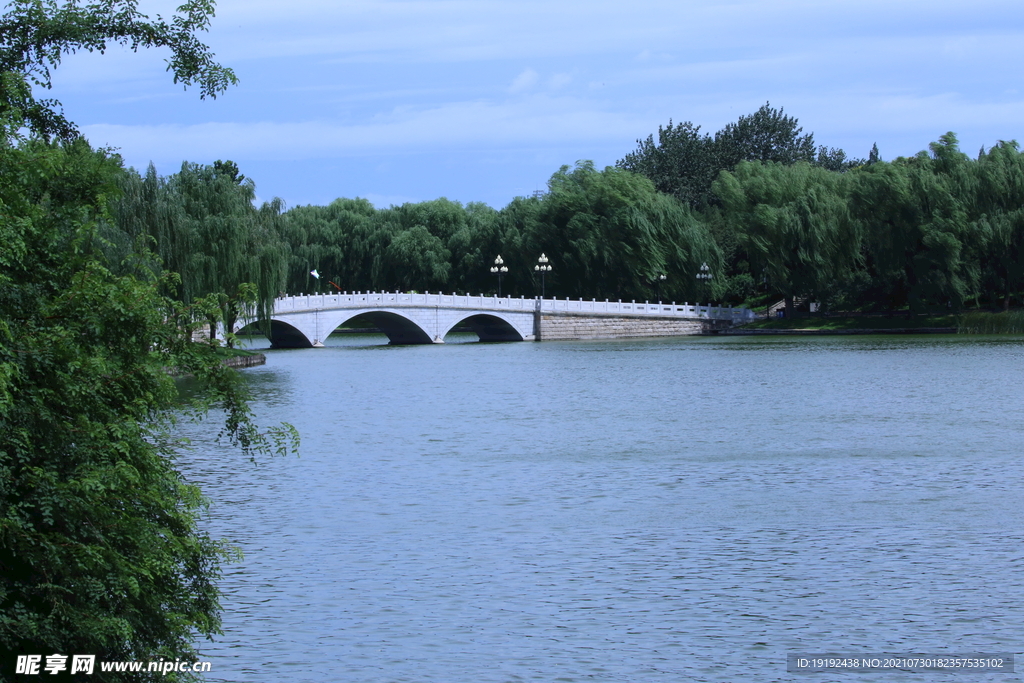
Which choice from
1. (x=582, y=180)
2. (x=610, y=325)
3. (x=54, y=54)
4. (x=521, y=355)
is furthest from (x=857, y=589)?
(x=582, y=180)

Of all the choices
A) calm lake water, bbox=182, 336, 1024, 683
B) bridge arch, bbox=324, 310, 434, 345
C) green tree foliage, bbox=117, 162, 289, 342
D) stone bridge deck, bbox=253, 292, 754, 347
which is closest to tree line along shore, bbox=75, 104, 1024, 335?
green tree foliage, bbox=117, 162, 289, 342

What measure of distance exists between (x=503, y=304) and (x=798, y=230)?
1222 centimetres

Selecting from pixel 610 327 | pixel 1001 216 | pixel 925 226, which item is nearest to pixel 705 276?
pixel 610 327

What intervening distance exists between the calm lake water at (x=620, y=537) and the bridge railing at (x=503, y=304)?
2295 centimetres

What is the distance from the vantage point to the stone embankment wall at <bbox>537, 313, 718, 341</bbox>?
55.6m

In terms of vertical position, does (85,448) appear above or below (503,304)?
below

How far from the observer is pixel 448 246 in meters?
67.1

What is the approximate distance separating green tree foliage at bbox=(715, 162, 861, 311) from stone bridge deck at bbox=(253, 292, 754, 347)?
420 centimetres

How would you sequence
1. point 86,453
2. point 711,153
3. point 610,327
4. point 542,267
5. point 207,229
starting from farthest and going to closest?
1. point 711,153
2. point 542,267
3. point 610,327
4. point 207,229
5. point 86,453

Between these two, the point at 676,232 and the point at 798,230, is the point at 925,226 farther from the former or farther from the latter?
the point at 676,232

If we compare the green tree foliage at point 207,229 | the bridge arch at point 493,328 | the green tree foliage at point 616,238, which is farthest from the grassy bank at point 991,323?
the green tree foliage at point 207,229

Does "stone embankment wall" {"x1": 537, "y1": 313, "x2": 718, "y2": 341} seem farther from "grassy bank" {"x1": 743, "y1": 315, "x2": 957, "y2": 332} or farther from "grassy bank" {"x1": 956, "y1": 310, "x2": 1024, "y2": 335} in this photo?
"grassy bank" {"x1": 956, "y1": 310, "x2": 1024, "y2": 335}

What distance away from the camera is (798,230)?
5306cm

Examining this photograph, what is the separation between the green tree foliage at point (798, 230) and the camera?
53125mm
